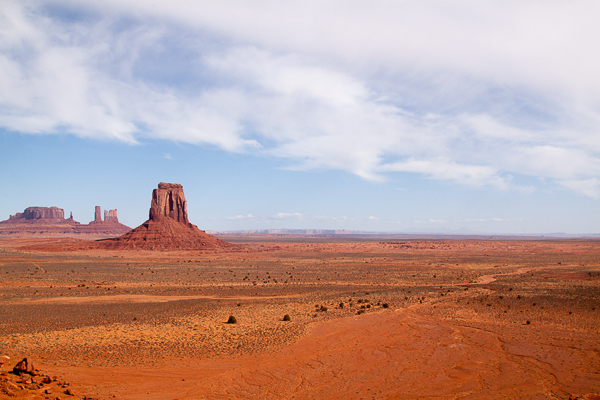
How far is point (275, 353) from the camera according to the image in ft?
53.2

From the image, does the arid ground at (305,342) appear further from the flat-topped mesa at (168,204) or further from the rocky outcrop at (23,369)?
the flat-topped mesa at (168,204)

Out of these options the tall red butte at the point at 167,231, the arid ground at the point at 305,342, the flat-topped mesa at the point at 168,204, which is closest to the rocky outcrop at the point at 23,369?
the arid ground at the point at 305,342

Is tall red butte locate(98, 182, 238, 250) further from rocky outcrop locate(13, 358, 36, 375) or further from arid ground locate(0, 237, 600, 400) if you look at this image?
rocky outcrop locate(13, 358, 36, 375)

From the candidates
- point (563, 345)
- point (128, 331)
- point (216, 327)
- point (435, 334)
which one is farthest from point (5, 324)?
point (563, 345)

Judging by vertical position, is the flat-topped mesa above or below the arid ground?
above

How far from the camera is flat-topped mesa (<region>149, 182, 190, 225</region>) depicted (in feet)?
358

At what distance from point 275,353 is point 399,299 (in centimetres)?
1586

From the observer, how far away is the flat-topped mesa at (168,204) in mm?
109125

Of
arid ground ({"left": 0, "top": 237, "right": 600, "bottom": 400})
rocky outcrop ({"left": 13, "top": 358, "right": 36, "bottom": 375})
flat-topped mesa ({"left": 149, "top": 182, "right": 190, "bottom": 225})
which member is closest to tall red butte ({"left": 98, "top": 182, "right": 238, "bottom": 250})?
flat-topped mesa ({"left": 149, "top": 182, "right": 190, "bottom": 225})

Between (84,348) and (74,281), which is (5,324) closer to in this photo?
(84,348)

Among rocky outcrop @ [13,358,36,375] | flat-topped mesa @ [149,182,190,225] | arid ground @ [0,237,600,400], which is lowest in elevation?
arid ground @ [0,237,600,400]

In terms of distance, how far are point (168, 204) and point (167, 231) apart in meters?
12.2

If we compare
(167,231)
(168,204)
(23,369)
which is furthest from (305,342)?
(168,204)

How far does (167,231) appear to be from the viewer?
103125mm
